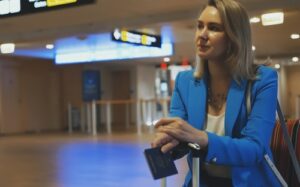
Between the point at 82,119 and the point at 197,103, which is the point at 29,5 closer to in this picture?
the point at 197,103

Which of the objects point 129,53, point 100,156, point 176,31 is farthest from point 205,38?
point 129,53


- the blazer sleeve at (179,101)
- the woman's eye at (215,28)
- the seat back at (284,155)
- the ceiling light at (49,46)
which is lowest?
the seat back at (284,155)

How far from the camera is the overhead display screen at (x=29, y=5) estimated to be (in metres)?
4.28

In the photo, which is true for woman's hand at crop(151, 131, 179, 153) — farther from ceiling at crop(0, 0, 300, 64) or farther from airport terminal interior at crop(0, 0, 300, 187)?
ceiling at crop(0, 0, 300, 64)

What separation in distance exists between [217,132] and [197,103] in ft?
0.31

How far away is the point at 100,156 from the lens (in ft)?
24.5

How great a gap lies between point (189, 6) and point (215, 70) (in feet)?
18.3

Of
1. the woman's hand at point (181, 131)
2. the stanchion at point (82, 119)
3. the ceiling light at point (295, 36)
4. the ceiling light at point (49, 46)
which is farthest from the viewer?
the stanchion at point (82, 119)

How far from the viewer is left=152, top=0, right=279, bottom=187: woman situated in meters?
1.06

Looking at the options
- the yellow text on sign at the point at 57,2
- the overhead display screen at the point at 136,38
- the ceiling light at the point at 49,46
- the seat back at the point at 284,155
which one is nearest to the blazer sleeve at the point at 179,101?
the seat back at the point at 284,155

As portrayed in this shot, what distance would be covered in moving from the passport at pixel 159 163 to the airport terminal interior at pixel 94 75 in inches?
4.9

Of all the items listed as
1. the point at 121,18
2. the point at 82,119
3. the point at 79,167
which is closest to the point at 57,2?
the point at 79,167

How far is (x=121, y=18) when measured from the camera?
7449 mm

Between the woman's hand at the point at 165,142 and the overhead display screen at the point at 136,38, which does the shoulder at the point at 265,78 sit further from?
the overhead display screen at the point at 136,38
